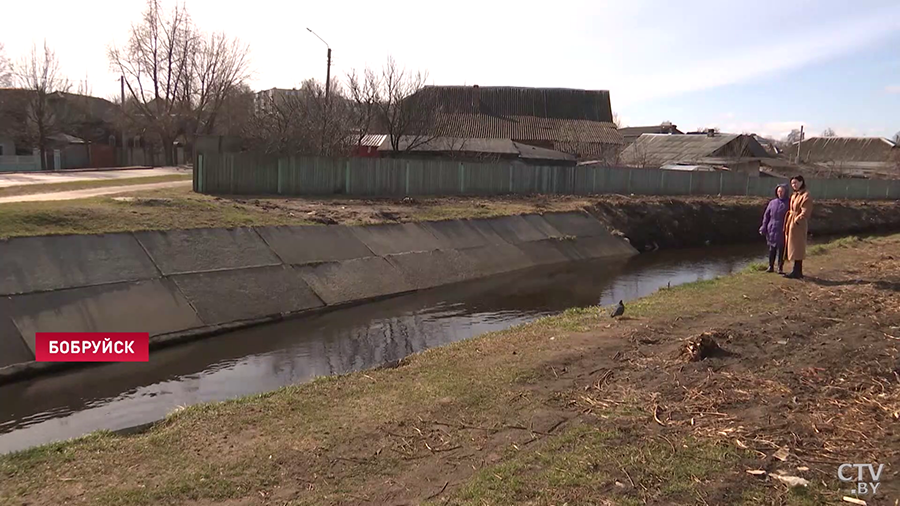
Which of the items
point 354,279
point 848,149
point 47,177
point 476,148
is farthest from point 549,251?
point 848,149

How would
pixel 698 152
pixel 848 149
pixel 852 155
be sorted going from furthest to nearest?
pixel 848 149 → pixel 852 155 → pixel 698 152

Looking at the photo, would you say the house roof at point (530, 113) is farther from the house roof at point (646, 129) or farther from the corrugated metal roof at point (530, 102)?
the house roof at point (646, 129)

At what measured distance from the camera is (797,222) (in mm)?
13039

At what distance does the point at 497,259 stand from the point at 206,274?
30.3 feet

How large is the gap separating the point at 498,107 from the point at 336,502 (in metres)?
51.9

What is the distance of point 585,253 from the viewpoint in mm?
23031

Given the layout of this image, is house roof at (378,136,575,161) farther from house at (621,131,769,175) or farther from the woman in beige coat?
the woman in beige coat

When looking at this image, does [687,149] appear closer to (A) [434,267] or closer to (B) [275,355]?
(A) [434,267]

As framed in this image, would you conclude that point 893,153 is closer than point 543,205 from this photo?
No

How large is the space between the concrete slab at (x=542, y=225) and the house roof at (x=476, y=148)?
45.2ft

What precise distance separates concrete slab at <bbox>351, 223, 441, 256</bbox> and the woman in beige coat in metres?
8.91

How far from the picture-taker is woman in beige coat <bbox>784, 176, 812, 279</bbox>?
12914 millimetres

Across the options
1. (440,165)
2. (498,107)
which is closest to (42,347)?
(440,165)

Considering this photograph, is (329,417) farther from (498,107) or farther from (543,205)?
(498,107)
